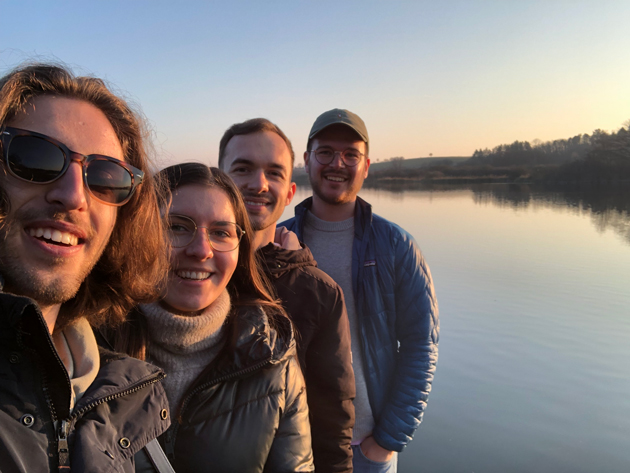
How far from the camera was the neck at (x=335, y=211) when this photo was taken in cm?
322

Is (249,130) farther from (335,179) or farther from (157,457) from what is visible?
(157,457)

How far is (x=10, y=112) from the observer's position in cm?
125

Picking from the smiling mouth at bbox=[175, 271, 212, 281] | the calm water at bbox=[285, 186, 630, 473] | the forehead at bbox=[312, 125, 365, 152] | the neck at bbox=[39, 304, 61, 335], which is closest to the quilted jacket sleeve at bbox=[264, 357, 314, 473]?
the smiling mouth at bbox=[175, 271, 212, 281]

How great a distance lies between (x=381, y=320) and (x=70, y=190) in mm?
2147

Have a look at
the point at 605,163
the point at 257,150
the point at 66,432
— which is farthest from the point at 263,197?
the point at 605,163

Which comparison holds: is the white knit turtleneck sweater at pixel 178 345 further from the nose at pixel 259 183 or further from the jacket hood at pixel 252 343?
the nose at pixel 259 183

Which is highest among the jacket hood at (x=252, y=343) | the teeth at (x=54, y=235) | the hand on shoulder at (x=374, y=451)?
the teeth at (x=54, y=235)

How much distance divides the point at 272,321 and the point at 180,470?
0.68 meters

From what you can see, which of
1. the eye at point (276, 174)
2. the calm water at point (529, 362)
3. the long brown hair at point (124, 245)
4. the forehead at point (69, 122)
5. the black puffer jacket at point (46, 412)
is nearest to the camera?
the black puffer jacket at point (46, 412)

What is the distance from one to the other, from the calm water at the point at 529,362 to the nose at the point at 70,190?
4.27 metres

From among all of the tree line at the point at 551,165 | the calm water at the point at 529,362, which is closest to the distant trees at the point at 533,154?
the tree line at the point at 551,165

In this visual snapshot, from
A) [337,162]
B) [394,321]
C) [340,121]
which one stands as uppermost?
[340,121]

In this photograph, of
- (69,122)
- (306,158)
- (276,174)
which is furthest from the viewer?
(306,158)

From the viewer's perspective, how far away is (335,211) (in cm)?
323
